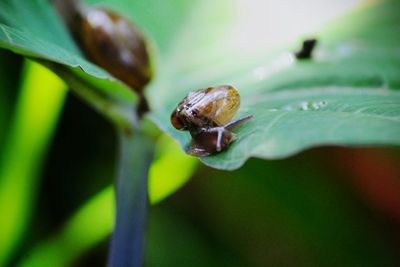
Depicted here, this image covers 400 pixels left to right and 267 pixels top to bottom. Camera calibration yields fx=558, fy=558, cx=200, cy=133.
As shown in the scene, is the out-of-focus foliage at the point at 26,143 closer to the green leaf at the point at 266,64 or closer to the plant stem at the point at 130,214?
the green leaf at the point at 266,64

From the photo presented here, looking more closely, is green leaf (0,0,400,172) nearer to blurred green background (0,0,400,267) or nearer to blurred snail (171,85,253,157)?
blurred snail (171,85,253,157)

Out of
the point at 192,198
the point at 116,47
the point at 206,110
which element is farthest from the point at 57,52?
the point at 192,198

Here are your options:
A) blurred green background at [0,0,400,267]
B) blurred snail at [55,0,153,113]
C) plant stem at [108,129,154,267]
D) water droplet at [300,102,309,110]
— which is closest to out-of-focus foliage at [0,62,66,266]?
blurred green background at [0,0,400,267]

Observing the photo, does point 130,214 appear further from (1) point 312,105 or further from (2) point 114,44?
(2) point 114,44

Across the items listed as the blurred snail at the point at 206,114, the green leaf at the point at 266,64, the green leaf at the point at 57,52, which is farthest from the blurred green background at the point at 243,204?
the blurred snail at the point at 206,114

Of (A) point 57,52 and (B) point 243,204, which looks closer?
(A) point 57,52

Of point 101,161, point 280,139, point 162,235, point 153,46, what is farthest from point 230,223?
point 280,139
